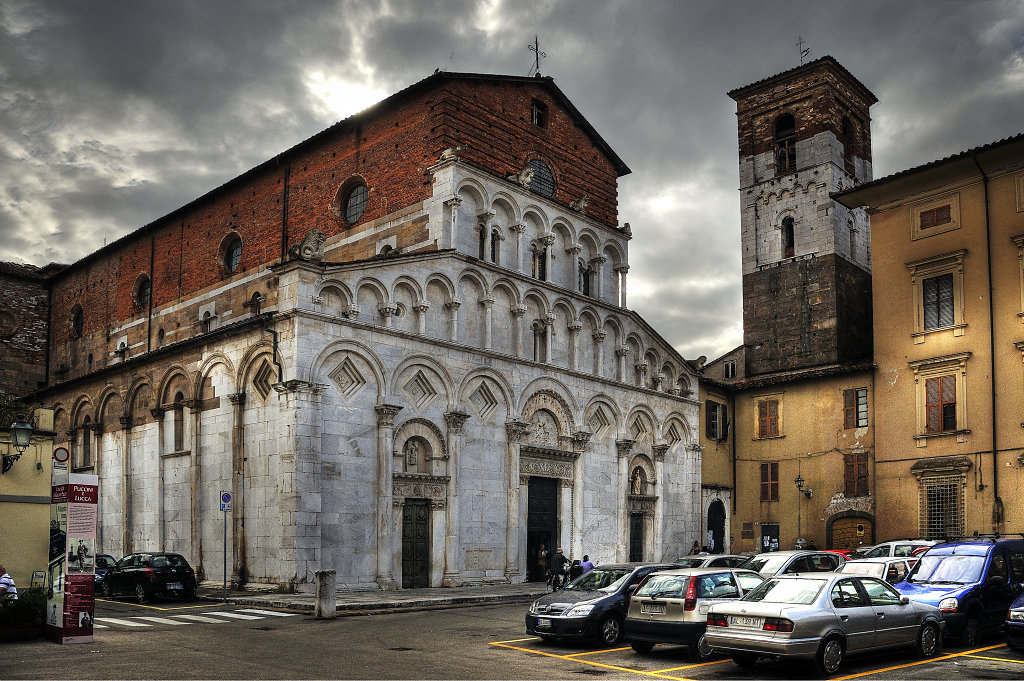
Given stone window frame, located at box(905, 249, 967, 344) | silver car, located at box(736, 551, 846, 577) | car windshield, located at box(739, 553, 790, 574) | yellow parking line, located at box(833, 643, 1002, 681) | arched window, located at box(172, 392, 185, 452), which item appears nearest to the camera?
yellow parking line, located at box(833, 643, 1002, 681)

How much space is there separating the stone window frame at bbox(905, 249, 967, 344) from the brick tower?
7.11 metres

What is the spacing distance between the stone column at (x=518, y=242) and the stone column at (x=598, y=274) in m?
4.50

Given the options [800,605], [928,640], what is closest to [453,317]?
[928,640]

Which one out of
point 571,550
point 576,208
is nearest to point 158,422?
point 571,550

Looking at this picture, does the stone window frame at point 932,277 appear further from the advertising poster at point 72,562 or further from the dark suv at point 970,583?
the advertising poster at point 72,562

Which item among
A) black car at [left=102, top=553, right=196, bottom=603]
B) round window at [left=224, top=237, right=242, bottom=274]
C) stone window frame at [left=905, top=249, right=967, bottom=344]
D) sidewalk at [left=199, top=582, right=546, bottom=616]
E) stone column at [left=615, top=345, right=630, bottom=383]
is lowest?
sidewalk at [left=199, top=582, right=546, bottom=616]

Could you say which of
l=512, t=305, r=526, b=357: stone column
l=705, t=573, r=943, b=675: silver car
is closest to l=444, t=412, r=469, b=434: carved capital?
l=512, t=305, r=526, b=357: stone column

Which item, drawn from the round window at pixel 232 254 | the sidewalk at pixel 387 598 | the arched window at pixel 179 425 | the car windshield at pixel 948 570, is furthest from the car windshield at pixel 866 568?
the round window at pixel 232 254

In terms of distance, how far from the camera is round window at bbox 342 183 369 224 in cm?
3572

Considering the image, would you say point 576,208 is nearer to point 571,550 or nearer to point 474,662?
point 571,550

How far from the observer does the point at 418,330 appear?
1201 inches

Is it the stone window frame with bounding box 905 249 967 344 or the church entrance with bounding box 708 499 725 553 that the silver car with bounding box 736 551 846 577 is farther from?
the church entrance with bounding box 708 499 725 553

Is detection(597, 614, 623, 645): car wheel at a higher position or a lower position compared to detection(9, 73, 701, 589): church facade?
lower

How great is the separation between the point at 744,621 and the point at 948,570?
6.72m
